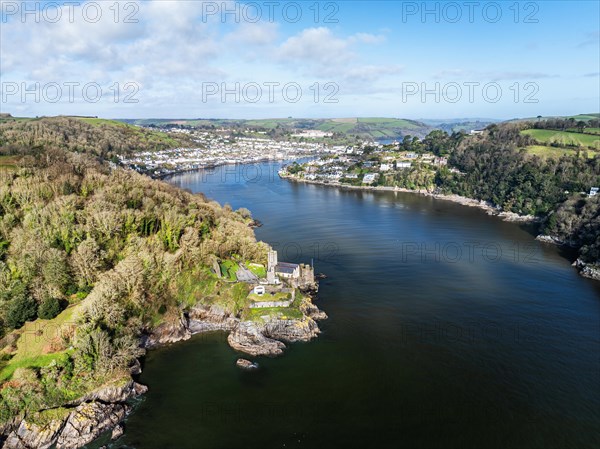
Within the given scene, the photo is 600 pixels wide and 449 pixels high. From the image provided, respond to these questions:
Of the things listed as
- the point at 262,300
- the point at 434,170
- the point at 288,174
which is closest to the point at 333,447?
the point at 262,300

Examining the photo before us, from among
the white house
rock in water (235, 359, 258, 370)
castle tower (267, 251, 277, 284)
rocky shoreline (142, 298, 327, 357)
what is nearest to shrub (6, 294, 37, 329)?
rocky shoreline (142, 298, 327, 357)

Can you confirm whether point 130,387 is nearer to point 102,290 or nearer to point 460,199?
point 102,290

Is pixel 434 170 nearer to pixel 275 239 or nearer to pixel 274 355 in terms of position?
pixel 275 239

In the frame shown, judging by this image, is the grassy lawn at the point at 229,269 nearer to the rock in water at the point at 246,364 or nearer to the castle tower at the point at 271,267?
the castle tower at the point at 271,267

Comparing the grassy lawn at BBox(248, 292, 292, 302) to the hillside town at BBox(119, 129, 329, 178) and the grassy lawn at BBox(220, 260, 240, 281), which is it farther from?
the hillside town at BBox(119, 129, 329, 178)

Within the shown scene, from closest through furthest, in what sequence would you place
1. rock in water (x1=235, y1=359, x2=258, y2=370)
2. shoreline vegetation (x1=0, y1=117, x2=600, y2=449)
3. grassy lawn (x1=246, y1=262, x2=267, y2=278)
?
shoreline vegetation (x1=0, y1=117, x2=600, y2=449), rock in water (x1=235, y1=359, x2=258, y2=370), grassy lawn (x1=246, y1=262, x2=267, y2=278)

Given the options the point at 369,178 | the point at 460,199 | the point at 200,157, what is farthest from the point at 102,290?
the point at 200,157
